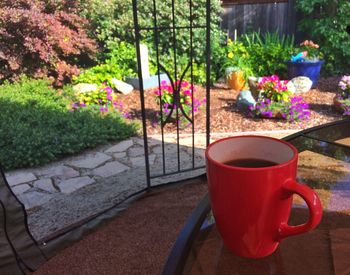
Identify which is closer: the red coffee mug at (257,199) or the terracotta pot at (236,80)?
the red coffee mug at (257,199)

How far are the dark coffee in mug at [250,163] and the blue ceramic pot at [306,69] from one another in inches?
186

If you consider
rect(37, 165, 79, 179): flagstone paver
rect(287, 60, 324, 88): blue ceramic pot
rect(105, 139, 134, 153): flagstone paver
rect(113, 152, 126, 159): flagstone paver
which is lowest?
rect(37, 165, 79, 179): flagstone paver

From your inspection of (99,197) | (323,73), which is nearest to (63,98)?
(99,197)

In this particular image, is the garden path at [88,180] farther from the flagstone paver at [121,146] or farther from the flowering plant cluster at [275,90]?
the flowering plant cluster at [275,90]

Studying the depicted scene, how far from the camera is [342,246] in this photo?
0.79 metres

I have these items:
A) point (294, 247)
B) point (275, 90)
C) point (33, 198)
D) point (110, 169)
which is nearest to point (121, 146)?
point (110, 169)

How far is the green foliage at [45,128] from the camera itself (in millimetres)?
2928

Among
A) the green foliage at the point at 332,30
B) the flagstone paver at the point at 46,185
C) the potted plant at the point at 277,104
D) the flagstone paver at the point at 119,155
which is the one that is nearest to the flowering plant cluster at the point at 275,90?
the potted plant at the point at 277,104

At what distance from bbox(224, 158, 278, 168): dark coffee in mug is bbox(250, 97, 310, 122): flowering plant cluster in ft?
10.6

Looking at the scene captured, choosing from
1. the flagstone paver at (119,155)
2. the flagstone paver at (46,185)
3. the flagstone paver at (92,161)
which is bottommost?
the flagstone paver at (46,185)

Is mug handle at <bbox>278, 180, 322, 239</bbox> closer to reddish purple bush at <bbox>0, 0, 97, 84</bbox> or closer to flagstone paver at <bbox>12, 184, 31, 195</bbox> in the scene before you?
flagstone paver at <bbox>12, 184, 31, 195</bbox>

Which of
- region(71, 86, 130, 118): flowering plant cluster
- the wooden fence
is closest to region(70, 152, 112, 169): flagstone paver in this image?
region(71, 86, 130, 118): flowering plant cluster

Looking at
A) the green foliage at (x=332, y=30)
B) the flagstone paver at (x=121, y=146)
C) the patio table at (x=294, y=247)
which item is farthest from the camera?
the green foliage at (x=332, y=30)

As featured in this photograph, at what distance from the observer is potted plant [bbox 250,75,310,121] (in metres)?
3.74
